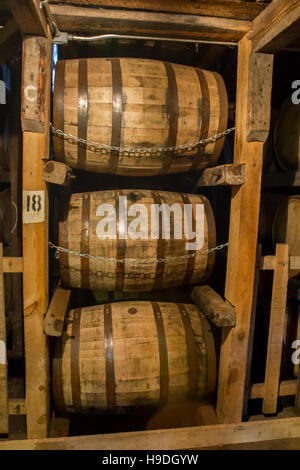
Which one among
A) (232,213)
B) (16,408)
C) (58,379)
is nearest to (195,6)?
(232,213)

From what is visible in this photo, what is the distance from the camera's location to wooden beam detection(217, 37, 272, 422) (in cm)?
237

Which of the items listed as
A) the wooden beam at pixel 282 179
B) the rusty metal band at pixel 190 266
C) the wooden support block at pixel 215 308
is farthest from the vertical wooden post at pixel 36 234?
the wooden beam at pixel 282 179

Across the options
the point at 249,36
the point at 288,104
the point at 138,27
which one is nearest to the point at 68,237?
the point at 138,27

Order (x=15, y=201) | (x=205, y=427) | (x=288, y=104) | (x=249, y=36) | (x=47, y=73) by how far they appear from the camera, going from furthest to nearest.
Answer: (x=15, y=201)
(x=288, y=104)
(x=205, y=427)
(x=249, y=36)
(x=47, y=73)

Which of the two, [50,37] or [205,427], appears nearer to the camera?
[50,37]

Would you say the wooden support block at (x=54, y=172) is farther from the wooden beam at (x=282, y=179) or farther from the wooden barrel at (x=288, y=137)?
the wooden barrel at (x=288, y=137)

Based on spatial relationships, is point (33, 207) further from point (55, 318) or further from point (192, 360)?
point (192, 360)

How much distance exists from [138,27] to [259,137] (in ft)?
4.20

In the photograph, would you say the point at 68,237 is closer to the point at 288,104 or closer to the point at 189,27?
the point at 189,27

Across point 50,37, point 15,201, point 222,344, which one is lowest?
point 222,344

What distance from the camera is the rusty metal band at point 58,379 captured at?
2400 millimetres

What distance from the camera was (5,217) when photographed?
323 centimetres

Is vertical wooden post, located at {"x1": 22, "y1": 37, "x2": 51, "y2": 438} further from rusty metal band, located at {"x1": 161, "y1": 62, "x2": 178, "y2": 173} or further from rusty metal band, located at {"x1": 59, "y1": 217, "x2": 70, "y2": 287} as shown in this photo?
rusty metal band, located at {"x1": 161, "y1": 62, "x2": 178, "y2": 173}
